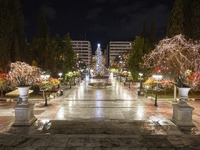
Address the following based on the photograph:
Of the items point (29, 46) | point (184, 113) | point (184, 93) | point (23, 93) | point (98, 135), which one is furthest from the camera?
point (29, 46)

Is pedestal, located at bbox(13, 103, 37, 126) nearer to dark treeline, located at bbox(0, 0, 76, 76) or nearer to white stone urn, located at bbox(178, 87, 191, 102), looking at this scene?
white stone urn, located at bbox(178, 87, 191, 102)

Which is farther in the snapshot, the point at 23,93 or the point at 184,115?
the point at 23,93

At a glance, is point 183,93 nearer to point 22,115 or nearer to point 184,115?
point 184,115

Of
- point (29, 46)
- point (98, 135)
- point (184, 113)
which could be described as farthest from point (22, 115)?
point (29, 46)

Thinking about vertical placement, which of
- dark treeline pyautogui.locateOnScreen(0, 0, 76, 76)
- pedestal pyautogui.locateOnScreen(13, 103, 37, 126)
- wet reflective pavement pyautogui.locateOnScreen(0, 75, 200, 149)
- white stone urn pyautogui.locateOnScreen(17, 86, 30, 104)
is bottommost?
wet reflective pavement pyautogui.locateOnScreen(0, 75, 200, 149)

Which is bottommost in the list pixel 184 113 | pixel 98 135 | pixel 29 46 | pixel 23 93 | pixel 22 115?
pixel 98 135

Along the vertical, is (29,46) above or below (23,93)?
above

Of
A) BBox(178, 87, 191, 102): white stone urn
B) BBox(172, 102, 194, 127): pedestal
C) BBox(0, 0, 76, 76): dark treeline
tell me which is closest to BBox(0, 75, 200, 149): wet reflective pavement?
BBox(172, 102, 194, 127): pedestal

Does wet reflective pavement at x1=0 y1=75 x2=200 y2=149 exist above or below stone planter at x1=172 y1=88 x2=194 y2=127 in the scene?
below

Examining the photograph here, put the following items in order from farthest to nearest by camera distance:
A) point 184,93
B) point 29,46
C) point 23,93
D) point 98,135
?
point 29,46 → point 23,93 → point 184,93 → point 98,135

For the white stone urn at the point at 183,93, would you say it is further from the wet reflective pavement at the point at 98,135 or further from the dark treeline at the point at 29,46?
the dark treeline at the point at 29,46

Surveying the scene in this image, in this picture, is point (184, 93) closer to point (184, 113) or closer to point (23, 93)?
point (184, 113)

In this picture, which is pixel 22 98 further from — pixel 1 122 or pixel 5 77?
pixel 5 77

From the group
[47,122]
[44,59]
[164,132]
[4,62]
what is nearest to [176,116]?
[164,132]
